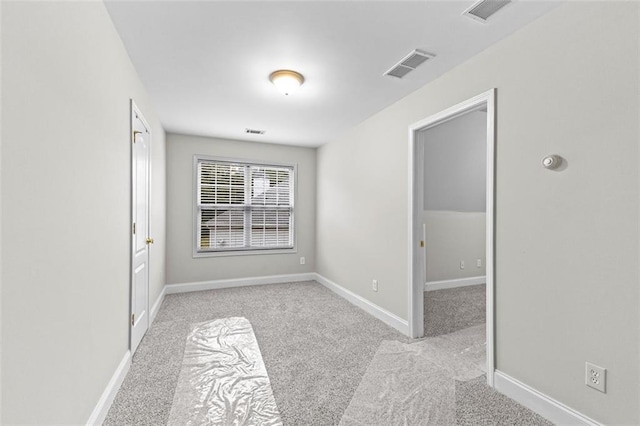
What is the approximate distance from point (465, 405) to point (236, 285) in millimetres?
3667

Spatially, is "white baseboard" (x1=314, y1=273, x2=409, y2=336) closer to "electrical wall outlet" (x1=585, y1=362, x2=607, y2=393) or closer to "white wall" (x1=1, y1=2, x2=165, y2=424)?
"electrical wall outlet" (x1=585, y1=362, x2=607, y2=393)

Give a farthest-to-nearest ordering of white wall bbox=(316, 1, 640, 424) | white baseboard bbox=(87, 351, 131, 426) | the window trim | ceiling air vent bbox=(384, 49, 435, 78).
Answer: the window trim
ceiling air vent bbox=(384, 49, 435, 78)
white baseboard bbox=(87, 351, 131, 426)
white wall bbox=(316, 1, 640, 424)

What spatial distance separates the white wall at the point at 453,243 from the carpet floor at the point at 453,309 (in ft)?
0.88

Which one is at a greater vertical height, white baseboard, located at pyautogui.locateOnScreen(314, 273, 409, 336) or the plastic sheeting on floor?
white baseboard, located at pyautogui.locateOnScreen(314, 273, 409, 336)

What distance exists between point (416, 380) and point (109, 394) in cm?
203

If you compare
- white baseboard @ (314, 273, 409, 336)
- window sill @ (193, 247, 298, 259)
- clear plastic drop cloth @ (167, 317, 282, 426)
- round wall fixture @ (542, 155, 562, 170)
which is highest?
round wall fixture @ (542, 155, 562, 170)

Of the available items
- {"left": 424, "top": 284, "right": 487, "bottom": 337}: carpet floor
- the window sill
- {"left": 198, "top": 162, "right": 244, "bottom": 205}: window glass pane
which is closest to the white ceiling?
{"left": 198, "top": 162, "right": 244, "bottom": 205}: window glass pane

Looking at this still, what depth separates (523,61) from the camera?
187 centimetres

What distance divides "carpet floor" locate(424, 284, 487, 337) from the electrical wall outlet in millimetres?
Result: 1488

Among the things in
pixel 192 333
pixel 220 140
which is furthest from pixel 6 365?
pixel 220 140

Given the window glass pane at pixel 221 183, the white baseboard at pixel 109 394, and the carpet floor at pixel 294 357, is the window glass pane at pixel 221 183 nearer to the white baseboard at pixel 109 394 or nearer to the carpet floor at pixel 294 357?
the carpet floor at pixel 294 357

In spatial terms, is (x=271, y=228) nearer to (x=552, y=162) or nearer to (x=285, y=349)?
(x=285, y=349)

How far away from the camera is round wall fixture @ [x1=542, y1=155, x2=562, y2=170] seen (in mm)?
1676

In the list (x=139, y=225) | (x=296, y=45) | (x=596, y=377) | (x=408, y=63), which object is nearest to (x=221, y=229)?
(x=139, y=225)
